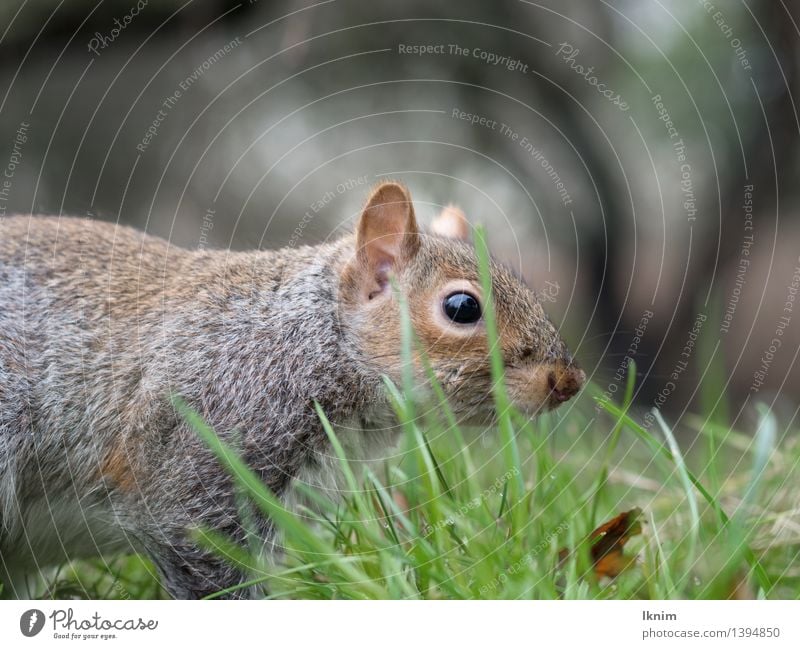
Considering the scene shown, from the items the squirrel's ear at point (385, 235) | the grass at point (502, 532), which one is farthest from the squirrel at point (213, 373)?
the grass at point (502, 532)

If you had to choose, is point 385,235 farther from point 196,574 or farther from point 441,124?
point 441,124

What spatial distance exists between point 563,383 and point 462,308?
0.34 metres

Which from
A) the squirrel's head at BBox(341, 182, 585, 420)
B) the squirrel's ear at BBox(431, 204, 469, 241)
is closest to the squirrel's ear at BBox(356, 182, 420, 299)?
the squirrel's head at BBox(341, 182, 585, 420)

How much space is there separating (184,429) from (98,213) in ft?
3.95

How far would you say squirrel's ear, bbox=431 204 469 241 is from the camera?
2.77 m

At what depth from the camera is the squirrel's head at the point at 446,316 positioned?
7.02 ft

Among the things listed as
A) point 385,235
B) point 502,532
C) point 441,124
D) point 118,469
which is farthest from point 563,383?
point 441,124

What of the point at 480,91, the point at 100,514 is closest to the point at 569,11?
the point at 480,91

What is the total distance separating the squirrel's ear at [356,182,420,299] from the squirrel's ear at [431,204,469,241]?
1.59 ft

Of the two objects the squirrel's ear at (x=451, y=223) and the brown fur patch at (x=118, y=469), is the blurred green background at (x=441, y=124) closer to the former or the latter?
the squirrel's ear at (x=451, y=223)

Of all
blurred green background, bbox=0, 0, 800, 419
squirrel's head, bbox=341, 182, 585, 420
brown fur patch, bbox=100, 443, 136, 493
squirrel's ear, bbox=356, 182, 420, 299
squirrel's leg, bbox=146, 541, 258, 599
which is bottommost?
squirrel's leg, bbox=146, 541, 258, 599

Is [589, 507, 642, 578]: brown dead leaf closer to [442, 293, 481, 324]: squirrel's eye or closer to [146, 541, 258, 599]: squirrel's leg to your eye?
[442, 293, 481, 324]: squirrel's eye

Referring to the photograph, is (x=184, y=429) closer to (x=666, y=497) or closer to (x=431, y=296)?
(x=431, y=296)

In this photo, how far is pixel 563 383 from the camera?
2193 mm
